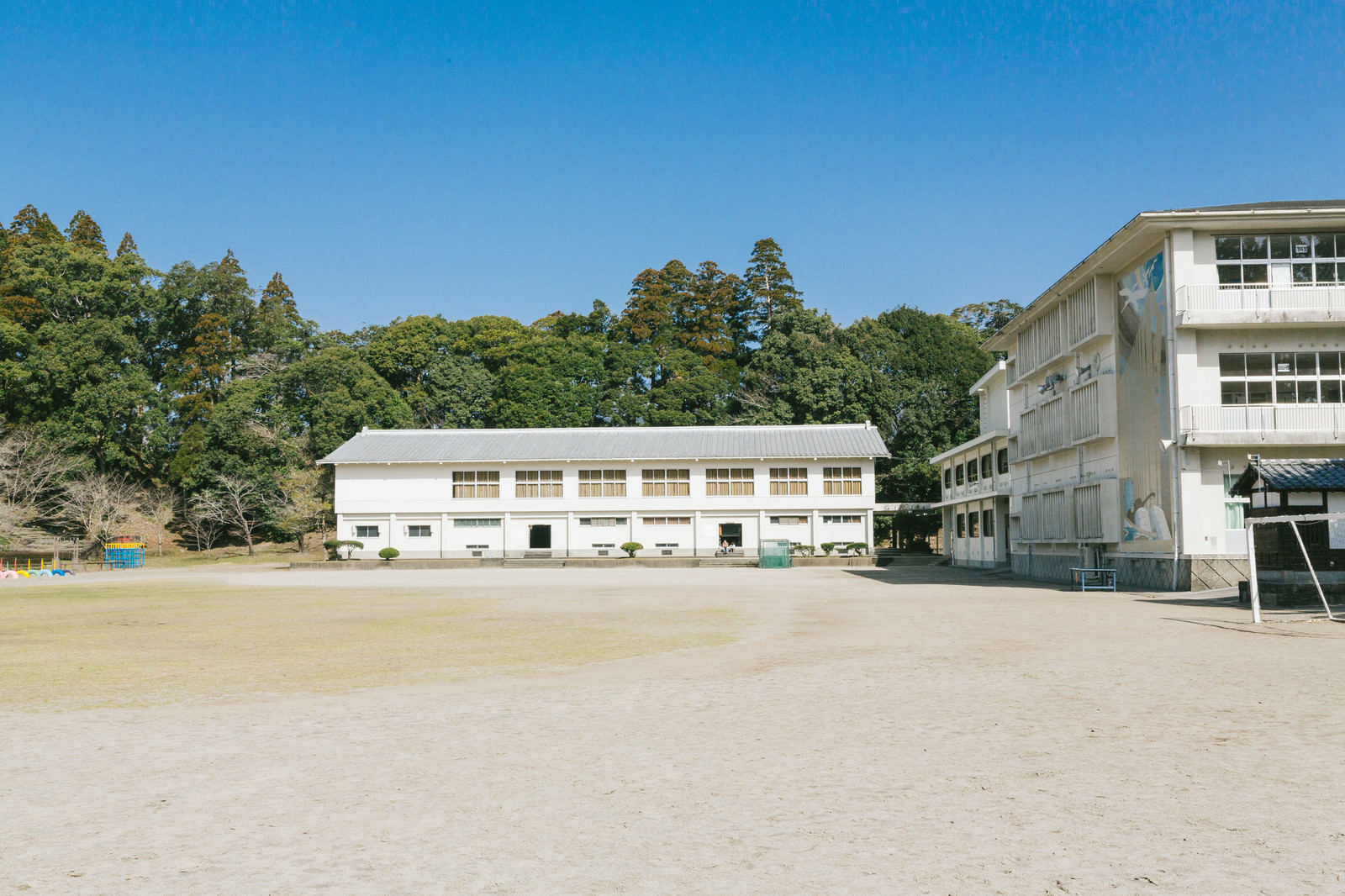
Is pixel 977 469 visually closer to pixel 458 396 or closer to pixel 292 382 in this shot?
pixel 458 396

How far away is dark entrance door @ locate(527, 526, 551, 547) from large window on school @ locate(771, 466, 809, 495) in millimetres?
12363

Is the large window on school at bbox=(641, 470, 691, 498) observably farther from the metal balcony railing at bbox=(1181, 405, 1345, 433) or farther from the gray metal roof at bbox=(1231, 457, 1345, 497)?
the gray metal roof at bbox=(1231, 457, 1345, 497)

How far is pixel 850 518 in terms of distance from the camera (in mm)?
53688

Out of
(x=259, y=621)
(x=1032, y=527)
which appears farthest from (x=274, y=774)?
(x=1032, y=527)

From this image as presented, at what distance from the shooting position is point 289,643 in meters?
14.9

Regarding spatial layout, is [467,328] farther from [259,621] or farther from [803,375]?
[259,621]

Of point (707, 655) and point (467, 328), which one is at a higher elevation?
point (467, 328)

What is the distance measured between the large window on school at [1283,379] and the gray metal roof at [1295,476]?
3.54 m

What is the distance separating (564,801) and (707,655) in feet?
24.1

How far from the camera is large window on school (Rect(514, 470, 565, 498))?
54875 mm

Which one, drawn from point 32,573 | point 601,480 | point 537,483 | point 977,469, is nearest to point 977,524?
point 977,469

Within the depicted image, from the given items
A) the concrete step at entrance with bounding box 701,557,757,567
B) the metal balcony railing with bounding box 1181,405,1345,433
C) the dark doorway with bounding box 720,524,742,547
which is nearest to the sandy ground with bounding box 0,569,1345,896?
the metal balcony railing with bounding box 1181,405,1345,433

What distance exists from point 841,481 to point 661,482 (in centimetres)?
972

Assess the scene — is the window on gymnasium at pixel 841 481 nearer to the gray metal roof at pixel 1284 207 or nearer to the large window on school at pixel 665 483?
the large window on school at pixel 665 483
